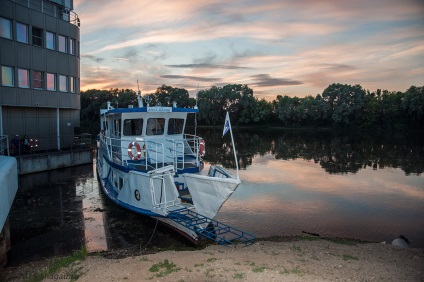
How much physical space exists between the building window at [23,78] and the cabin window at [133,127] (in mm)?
15388

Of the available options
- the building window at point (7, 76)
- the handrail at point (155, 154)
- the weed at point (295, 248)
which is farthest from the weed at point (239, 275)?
the building window at point (7, 76)

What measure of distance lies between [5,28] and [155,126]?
17468mm

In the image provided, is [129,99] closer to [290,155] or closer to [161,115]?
[290,155]

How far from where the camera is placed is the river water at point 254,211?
13898 mm

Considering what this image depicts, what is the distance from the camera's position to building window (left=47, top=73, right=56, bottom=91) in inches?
1152

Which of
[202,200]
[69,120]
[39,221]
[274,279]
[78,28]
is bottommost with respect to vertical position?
[39,221]

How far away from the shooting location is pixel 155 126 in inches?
682

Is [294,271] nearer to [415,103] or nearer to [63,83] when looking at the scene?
[63,83]

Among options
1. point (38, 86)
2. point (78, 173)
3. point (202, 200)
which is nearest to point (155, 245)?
point (202, 200)

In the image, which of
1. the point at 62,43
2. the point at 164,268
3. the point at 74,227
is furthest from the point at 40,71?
the point at 164,268

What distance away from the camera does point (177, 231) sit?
1438 cm

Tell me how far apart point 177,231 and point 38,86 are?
836 inches

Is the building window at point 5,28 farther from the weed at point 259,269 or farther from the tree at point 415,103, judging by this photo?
the tree at point 415,103

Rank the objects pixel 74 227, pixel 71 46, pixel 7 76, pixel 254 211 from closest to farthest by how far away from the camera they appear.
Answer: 1. pixel 74 227
2. pixel 254 211
3. pixel 7 76
4. pixel 71 46
